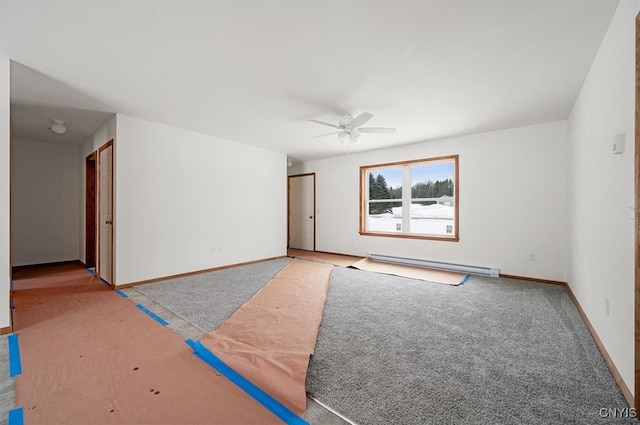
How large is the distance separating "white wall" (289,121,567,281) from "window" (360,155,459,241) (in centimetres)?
17

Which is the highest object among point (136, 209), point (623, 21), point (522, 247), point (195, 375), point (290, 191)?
point (623, 21)

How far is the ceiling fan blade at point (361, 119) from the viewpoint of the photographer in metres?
3.24

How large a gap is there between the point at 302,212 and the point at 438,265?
3923 millimetres

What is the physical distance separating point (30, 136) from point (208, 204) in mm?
3635

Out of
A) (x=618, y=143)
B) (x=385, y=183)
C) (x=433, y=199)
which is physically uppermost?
(x=385, y=183)

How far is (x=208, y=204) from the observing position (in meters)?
4.92

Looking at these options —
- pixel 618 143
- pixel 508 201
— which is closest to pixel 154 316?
pixel 618 143

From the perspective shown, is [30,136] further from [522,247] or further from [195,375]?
[522,247]

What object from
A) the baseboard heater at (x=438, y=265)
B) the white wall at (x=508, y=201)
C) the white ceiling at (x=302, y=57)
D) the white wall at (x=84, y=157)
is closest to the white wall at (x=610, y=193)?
the white ceiling at (x=302, y=57)

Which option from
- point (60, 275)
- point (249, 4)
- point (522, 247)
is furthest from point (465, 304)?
point (60, 275)

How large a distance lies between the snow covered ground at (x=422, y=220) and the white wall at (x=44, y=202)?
6.65 metres

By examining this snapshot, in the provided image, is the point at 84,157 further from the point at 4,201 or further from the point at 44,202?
the point at 4,201

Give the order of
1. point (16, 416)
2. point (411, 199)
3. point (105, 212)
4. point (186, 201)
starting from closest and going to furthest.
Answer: point (16, 416) → point (105, 212) → point (186, 201) → point (411, 199)

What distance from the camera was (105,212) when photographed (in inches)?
165
